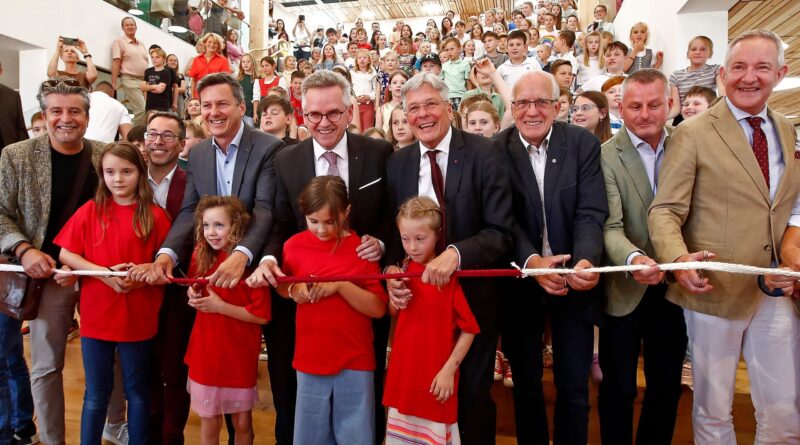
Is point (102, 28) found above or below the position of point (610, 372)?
above

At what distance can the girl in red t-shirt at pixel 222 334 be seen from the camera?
7.37ft

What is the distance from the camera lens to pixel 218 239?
2.32 meters

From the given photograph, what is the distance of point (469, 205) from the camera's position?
216 cm

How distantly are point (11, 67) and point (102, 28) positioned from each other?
1.55 m

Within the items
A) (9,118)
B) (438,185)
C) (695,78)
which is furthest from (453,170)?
(695,78)

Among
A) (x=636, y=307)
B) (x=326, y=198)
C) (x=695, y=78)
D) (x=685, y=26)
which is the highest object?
(x=685, y=26)

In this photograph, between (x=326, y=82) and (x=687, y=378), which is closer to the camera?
(x=326, y=82)

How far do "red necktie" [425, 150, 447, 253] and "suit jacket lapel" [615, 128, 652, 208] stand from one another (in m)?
0.80

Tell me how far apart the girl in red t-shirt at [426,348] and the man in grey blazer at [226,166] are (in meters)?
0.72

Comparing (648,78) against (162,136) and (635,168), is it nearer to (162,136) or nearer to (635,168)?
(635,168)

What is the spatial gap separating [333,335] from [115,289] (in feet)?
3.36

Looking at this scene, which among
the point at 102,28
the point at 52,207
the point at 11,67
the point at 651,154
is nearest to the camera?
the point at 651,154

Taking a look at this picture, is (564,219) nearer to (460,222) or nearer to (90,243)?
(460,222)

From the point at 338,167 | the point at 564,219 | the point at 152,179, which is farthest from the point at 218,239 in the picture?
the point at 564,219
